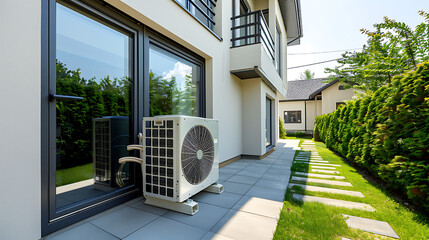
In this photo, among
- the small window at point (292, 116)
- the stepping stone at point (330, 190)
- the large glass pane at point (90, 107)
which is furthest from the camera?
the small window at point (292, 116)

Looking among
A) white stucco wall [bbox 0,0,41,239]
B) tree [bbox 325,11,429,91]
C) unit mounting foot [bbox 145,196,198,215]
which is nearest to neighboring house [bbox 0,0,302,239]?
white stucco wall [bbox 0,0,41,239]

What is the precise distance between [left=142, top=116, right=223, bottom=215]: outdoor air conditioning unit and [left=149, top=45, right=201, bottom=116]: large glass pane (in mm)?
701

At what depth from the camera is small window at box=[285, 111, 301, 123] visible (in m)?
16.1

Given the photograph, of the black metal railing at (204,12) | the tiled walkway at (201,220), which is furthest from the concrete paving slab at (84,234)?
the black metal railing at (204,12)

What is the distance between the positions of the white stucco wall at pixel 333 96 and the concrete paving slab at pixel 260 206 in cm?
1360

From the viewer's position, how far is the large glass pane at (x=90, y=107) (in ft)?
5.43

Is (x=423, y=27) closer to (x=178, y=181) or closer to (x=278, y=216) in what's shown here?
(x=278, y=216)

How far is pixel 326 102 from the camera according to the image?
13477mm

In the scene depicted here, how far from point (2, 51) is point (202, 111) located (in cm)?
277

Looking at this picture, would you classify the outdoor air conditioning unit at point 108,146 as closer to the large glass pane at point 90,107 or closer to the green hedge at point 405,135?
the large glass pane at point 90,107

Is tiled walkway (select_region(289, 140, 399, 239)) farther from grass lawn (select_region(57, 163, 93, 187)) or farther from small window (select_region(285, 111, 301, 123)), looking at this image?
small window (select_region(285, 111, 301, 123))

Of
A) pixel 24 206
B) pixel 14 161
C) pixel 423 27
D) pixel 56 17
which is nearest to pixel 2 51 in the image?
pixel 56 17

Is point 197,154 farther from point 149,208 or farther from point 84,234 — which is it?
point 84,234

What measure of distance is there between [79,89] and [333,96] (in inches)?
599
